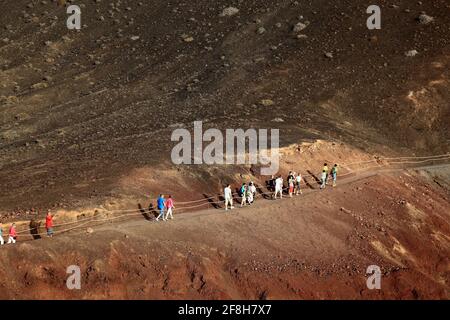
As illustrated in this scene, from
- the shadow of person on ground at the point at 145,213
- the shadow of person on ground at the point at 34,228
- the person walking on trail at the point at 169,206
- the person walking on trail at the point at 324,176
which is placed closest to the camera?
the shadow of person on ground at the point at 34,228

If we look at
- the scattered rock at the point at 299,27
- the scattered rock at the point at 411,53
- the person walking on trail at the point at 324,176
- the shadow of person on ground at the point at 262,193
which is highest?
the scattered rock at the point at 299,27

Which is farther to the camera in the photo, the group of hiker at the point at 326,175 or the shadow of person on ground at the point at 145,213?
the group of hiker at the point at 326,175

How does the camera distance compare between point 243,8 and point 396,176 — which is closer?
point 396,176

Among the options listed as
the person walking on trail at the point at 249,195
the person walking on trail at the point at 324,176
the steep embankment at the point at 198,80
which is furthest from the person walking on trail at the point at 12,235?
the person walking on trail at the point at 324,176

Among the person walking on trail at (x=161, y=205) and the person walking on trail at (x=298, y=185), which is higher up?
the person walking on trail at (x=298, y=185)

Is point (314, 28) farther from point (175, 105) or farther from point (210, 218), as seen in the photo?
point (210, 218)

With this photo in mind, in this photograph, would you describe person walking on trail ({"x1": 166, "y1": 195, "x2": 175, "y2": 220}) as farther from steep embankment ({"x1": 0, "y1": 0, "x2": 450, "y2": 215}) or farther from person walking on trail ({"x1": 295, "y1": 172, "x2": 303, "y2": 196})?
person walking on trail ({"x1": 295, "y1": 172, "x2": 303, "y2": 196})

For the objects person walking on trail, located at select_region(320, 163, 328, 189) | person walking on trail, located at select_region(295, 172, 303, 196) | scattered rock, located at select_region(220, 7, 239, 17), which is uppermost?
scattered rock, located at select_region(220, 7, 239, 17)

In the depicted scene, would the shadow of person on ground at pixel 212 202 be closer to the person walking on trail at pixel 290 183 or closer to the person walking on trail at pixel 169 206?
the person walking on trail at pixel 169 206

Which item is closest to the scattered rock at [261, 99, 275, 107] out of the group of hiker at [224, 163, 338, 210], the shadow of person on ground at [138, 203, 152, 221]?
the group of hiker at [224, 163, 338, 210]

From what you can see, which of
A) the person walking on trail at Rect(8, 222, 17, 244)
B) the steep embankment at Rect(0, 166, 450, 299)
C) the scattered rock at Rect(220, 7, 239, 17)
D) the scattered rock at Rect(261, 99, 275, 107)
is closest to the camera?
the steep embankment at Rect(0, 166, 450, 299)

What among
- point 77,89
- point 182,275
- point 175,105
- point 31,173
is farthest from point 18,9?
point 182,275
